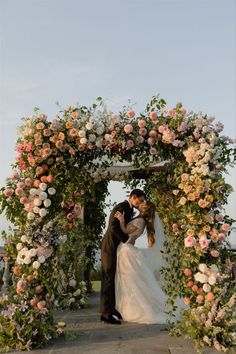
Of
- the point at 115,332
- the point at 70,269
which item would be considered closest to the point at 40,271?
the point at 115,332

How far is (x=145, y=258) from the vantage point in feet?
24.3

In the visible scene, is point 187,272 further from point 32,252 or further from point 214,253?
point 32,252

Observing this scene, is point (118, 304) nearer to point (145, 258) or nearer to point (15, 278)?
point (145, 258)

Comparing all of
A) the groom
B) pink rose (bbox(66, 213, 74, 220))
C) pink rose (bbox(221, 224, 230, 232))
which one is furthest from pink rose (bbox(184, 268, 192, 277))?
pink rose (bbox(66, 213, 74, 220))

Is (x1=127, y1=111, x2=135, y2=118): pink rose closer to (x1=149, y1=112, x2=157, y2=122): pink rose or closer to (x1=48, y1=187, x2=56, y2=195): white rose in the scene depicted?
(x1=149, y1=112, x2=157, y2=122): pink rose

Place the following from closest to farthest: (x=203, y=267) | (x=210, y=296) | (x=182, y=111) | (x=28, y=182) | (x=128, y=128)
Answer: (x=210, y=296) < (x=203, y=267) < (x=28, y=182) < (x=128, y=128) < (x=182, y=111)

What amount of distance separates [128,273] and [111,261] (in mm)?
386

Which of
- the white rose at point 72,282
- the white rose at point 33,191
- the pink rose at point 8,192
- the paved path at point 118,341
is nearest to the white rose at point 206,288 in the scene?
the paved path at point 118,341

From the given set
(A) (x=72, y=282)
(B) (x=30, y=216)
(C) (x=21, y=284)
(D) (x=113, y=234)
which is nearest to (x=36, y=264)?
(C) (x=21, y=284)

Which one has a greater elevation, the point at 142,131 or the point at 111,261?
the point at 142,131

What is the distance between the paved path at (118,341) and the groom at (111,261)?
237 millimetres

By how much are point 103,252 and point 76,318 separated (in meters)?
1.33

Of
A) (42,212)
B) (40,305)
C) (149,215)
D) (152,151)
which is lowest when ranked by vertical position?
(40,305)

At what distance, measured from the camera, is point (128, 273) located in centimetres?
707
